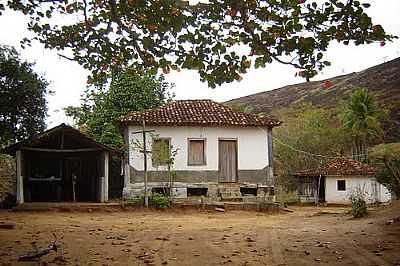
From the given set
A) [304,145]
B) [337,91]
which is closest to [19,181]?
[304,145]

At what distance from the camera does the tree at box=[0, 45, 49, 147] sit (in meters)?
13.4

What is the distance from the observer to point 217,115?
73.7 ft

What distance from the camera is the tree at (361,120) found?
1539 inches

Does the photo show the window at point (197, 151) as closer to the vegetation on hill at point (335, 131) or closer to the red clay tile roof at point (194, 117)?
the red clay tile roof at point (194, 117)

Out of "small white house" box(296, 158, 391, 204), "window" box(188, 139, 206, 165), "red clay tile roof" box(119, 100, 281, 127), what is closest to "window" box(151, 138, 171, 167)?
"red clay tile roof" box(119, 100, 281, 127)

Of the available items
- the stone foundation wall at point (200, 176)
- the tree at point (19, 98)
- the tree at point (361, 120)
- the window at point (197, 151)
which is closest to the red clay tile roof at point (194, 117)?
the window at point (197, 151)

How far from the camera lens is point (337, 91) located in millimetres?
58094

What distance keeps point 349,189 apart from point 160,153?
1423cm

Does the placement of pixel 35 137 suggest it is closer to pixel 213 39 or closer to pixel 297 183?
pixel 213 39

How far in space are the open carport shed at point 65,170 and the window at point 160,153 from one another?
1.90m

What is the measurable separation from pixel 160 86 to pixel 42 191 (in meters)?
8.96

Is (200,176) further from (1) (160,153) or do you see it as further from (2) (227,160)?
(1) (160,153)

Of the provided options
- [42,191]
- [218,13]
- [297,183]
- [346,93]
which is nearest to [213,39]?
[218,13]

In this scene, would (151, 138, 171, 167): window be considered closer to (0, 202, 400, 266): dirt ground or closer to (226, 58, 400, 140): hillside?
(0, 202, 400, 266): dirt ground
